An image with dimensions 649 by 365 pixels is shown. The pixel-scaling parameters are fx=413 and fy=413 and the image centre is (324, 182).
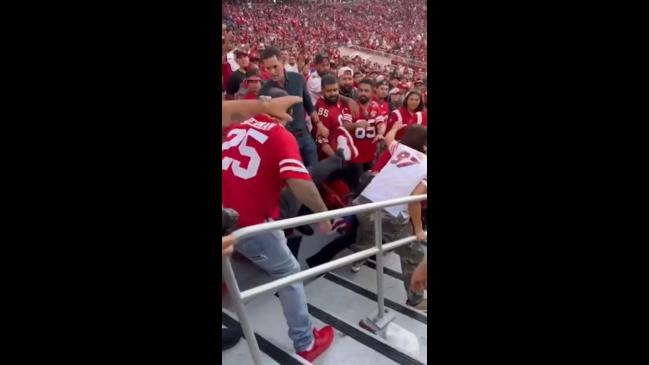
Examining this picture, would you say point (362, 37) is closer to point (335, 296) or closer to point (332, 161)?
point (332, 161)

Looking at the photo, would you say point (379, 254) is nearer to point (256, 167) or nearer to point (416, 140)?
point (256, 167)

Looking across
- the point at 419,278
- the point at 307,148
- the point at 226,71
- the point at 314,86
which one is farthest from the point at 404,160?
the point at 314,86

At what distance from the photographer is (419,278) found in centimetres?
257

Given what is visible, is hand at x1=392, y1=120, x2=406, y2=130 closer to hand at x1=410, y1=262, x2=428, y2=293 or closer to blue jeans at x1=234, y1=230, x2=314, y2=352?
hand at x1=410, y1=262, x2=428, y2=293

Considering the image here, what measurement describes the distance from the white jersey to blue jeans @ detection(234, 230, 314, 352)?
0.75m

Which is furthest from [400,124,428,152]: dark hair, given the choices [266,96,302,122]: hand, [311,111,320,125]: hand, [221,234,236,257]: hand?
[221,234,236,257]: hand

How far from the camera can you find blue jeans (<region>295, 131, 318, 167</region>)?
3537 millimetres

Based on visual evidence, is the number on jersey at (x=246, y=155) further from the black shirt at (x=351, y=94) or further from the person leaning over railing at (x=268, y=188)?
the black shirt at (x=351, y=94)

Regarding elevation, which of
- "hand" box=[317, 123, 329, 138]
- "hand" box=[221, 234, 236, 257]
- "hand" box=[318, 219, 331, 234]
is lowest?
"hand" box=[318, 219, 331, 234]

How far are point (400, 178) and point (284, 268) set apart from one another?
2.96 feet

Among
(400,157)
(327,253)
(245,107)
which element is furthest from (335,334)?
(245,107)

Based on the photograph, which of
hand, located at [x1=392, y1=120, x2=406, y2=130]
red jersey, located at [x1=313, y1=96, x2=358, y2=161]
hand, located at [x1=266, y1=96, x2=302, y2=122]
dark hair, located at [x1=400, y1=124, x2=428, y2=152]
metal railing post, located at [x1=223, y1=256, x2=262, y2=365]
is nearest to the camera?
metal railing post, located at [x1=223, y1=256, x2=262, y2=365]
